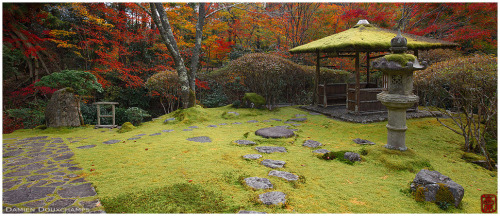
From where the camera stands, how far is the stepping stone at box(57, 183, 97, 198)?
3.30 meters

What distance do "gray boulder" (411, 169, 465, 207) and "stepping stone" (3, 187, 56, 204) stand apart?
4622 millimetres

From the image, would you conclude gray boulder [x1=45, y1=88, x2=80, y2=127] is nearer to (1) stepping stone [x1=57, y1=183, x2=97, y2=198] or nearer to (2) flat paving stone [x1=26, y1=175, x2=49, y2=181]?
(2) flat paving stone [x1=26, y1=175, x2=49, y2=181]

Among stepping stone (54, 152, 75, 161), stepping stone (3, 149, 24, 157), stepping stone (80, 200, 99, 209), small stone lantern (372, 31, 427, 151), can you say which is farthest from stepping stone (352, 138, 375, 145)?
stepping stone (3, 149, 24, 157)

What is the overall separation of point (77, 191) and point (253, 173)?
2307 mm

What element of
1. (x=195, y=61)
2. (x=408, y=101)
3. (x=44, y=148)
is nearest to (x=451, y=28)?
(x=408, y=101)

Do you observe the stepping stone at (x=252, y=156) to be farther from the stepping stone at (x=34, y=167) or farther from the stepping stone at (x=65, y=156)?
the stepping stone at (x=34, y=167)

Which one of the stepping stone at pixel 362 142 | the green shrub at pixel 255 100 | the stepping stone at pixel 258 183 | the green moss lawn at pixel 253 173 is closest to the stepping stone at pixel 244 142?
the green moss lawn at pixel 253 173

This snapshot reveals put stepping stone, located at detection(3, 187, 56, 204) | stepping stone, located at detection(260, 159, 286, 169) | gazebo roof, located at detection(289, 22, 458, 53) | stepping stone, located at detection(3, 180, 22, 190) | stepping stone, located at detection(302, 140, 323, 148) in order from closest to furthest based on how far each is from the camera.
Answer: stepping stone, located at detection(3, 187, 56, 204), stepping stone, located at detection(3, 180, 22, 190), stepping stone, located at detection(260, 159, 286, 169), stepping stone, located at detection(302, 140, 323, 148), gazebo roof, located at detection(289, 22, 458, 53)

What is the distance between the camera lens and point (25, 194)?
331cm

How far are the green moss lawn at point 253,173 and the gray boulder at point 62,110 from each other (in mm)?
591

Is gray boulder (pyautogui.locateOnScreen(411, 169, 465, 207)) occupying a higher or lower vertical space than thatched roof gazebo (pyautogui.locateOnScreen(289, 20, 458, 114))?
lower

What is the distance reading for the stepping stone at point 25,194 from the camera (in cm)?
316

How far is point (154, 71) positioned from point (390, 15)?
42.3 ft

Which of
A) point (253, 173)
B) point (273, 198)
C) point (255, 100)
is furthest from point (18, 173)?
point (255, 100)
